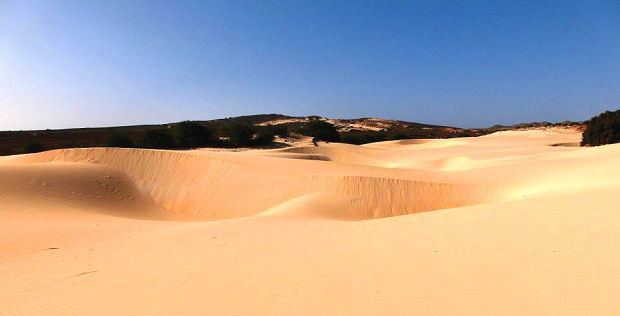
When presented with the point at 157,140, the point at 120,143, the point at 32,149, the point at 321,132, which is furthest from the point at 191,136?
the point at 321,132

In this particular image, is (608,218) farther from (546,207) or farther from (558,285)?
(558,285)

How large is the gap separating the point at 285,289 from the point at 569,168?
14.1 meters

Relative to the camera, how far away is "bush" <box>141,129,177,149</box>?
105ft

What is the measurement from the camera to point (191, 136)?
32406 millimetres

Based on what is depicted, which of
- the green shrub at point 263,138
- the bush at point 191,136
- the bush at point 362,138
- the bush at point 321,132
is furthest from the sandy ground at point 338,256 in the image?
the bush at point 362,138

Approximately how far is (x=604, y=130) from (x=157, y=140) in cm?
3655

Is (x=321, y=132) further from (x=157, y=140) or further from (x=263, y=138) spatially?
(x=157, y=140)

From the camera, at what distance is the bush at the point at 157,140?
1259 inches

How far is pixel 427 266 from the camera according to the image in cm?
469

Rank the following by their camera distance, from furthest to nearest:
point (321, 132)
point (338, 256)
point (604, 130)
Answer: point (321, 132), point (604, 130), point (338, 256)

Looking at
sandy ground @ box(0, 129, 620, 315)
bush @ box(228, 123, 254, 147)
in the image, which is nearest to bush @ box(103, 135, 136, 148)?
bush @ box(228, 123, 254, 147)

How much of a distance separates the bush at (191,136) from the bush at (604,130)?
3169cm

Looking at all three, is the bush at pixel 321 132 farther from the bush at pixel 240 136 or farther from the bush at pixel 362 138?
the bush at pixel 240 136

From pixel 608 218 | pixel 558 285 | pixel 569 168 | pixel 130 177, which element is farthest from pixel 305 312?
pixel 130 177
